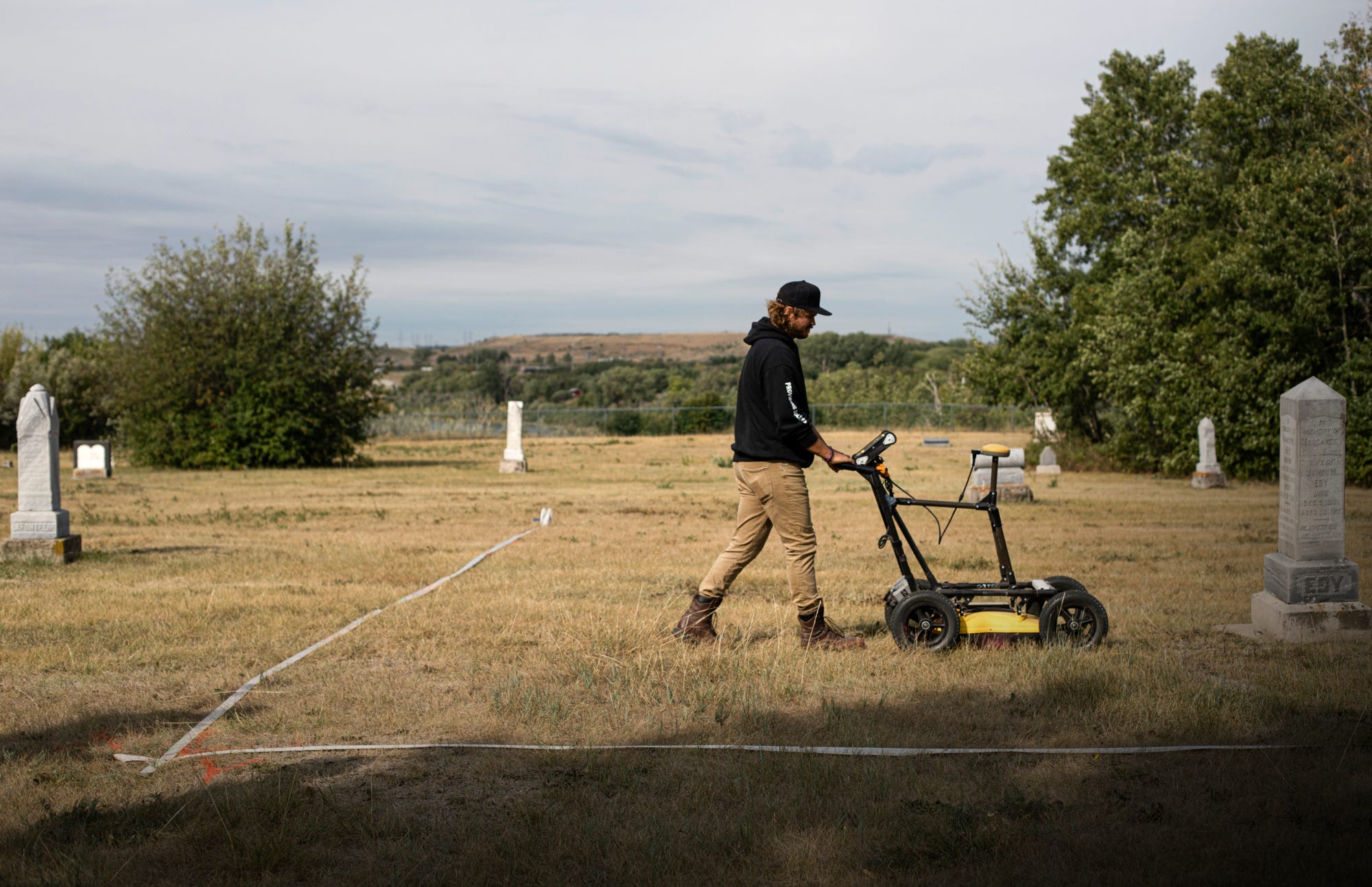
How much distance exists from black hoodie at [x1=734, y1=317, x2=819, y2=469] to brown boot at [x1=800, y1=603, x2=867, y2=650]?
958 millimetres

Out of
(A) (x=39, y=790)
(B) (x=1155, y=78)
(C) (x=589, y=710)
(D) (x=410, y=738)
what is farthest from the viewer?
(B) (x=1155, y=78)

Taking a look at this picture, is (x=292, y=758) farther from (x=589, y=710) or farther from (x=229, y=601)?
(x=229, y=601)

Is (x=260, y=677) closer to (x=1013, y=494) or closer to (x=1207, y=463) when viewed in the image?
(x=1013, y=494)

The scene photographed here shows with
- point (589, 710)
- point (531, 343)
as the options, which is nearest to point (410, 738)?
point (589, 710)

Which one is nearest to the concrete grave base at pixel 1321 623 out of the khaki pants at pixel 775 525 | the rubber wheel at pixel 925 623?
the rubber wheel at pixel 925 623

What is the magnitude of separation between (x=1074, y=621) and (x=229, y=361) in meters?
25.6

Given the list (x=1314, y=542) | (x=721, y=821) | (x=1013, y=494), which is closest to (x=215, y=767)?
(x=721, y=821)

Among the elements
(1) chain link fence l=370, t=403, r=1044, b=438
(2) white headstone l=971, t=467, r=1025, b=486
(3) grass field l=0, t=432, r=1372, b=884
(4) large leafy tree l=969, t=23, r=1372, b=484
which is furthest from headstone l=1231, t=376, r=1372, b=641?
(1) chain link fence l=370, t=403, r=1044, b=438

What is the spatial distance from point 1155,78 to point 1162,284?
7.40 metres

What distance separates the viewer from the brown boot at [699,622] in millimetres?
6617

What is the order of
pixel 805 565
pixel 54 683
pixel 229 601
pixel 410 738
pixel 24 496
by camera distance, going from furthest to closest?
pixel 24 496 < pixel 229 601 < pixel 805 565 < pixel 54 683 < pixel 410 738

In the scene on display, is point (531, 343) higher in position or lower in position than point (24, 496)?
higher

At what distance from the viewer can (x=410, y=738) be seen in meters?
5.00

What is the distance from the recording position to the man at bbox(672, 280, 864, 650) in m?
6.27
